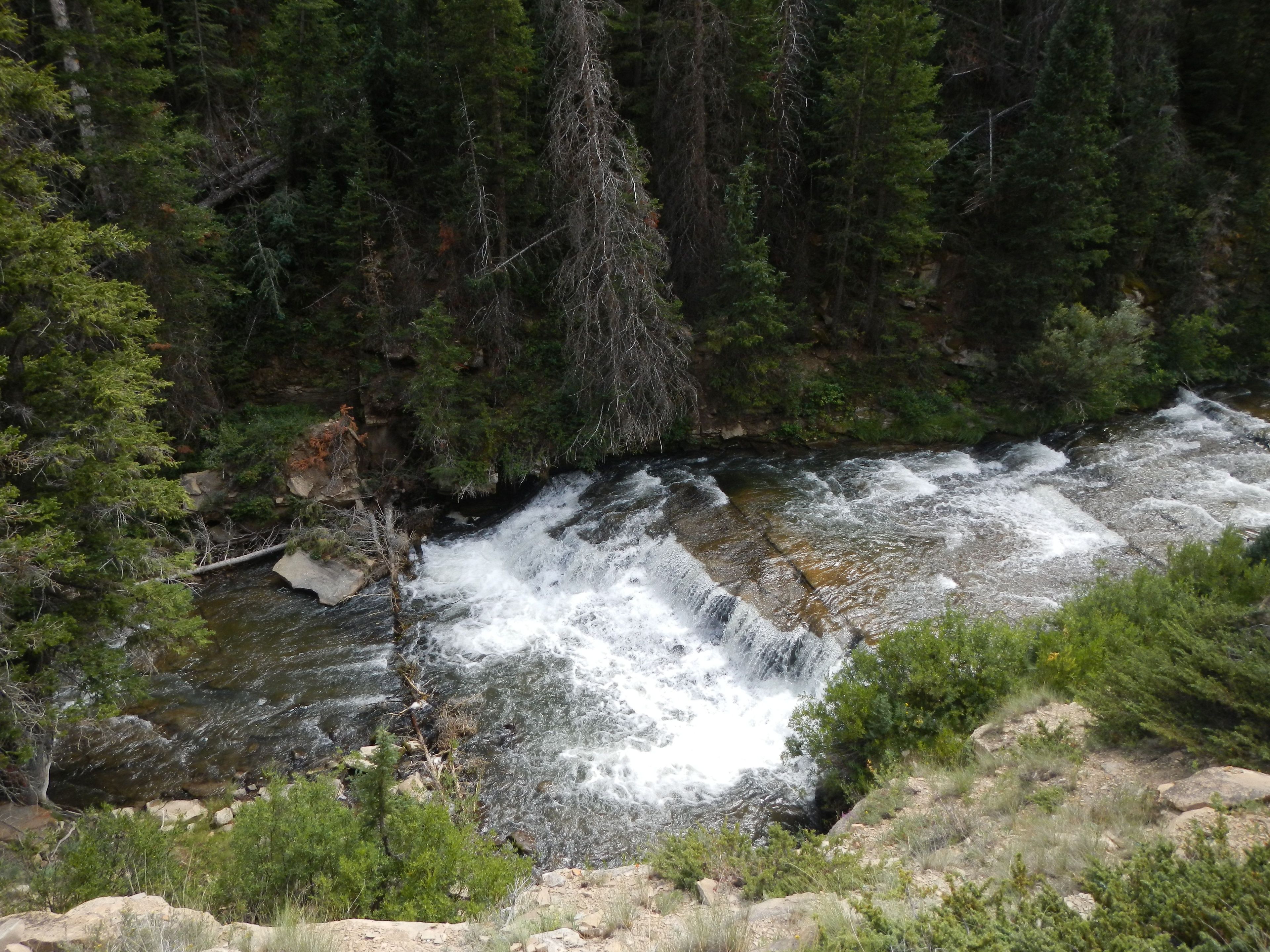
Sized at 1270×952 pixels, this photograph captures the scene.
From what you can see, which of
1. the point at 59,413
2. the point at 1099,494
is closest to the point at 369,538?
the point at 59,413

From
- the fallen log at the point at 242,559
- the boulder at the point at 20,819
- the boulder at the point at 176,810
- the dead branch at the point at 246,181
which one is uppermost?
the dead branch at the point at 246,181

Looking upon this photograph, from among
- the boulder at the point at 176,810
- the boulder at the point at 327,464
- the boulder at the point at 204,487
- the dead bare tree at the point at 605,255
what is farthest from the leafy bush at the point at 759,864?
the boulder at the point at 204,487

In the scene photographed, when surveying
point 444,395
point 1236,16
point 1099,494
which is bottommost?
point 1099,494

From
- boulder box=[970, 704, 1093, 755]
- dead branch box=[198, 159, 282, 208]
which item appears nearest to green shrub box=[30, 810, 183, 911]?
boulder box=[970, 704, 1093, 755]

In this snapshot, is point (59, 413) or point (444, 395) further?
point (444, 395)

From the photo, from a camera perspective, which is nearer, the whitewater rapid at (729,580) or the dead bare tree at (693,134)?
the whitewater rapid at (729,580)

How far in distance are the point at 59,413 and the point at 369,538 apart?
6532mm

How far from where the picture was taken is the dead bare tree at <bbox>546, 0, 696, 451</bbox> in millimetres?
12523

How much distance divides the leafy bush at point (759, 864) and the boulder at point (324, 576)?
336 inches

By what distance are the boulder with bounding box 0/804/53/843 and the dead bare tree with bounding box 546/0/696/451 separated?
10.1 metres

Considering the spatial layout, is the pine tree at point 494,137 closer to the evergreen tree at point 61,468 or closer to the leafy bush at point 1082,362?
the evergreen tree at point 61,468

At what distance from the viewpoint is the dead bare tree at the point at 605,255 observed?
1252 centimetres

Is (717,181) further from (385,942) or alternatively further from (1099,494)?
(385,942)

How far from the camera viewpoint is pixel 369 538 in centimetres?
1368
